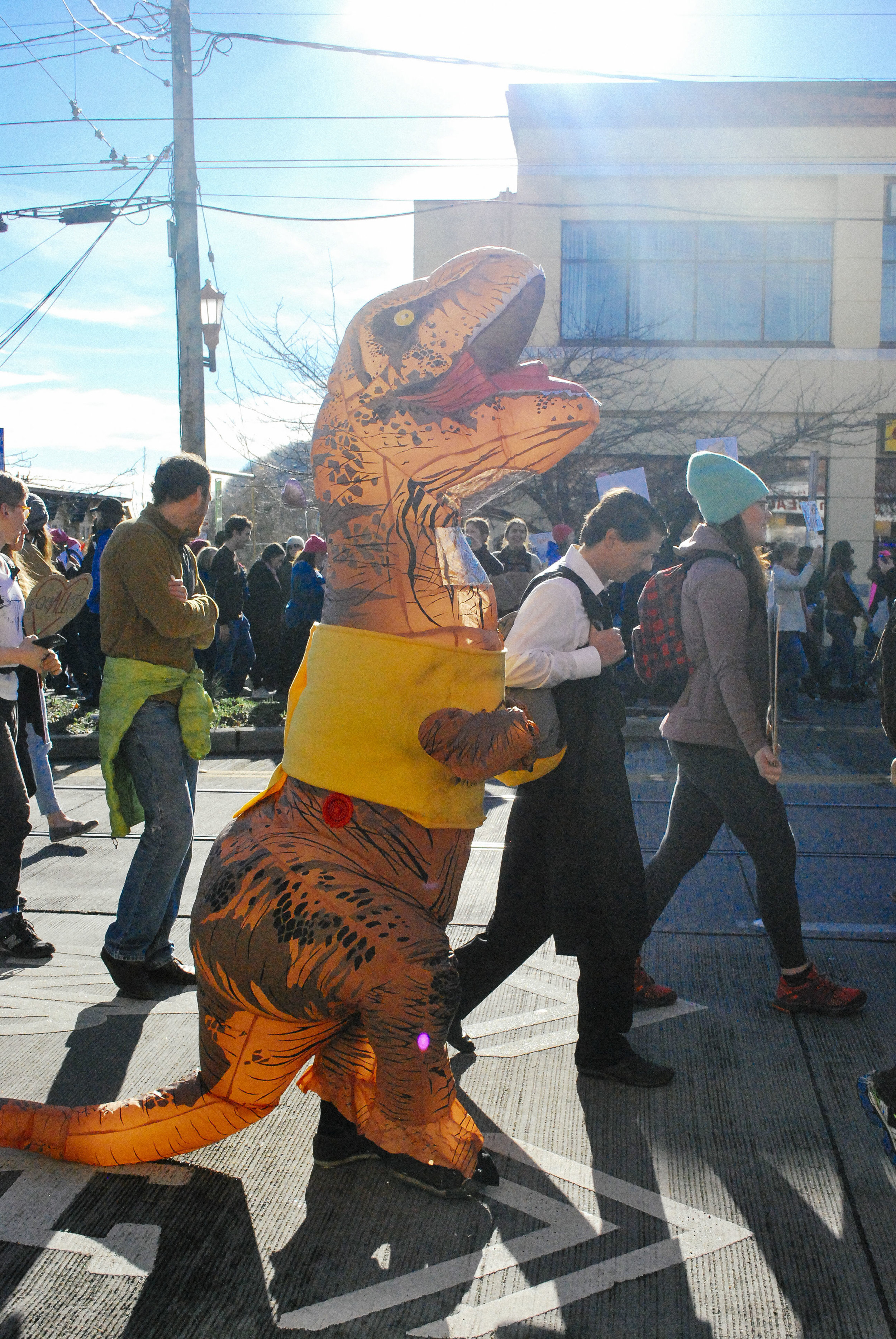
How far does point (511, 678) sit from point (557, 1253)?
1413 millimetres

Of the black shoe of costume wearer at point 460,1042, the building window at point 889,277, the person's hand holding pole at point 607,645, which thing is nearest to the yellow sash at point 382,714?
the person's hand holding pole at point 607,645

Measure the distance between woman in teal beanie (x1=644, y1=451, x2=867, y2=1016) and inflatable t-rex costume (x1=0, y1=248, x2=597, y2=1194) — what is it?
1.36 m

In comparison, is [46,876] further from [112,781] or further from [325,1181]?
[325,1181]

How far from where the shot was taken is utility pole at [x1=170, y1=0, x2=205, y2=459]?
36.5ft

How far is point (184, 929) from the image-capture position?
4.44 metres

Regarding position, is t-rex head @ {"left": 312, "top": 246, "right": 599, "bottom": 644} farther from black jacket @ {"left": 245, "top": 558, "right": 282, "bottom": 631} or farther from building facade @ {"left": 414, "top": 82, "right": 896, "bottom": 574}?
building facade @ {"left": 414, "top": 82, "right": 896, "bottom": 574}

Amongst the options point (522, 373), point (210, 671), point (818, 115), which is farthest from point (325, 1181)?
point (818, 115)

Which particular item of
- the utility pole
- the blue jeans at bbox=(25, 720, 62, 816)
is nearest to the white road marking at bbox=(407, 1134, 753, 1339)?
the blue jeans at bbox=(25, 720, 62, 816)

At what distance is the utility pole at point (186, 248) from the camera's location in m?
11.1

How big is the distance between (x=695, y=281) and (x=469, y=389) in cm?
1642

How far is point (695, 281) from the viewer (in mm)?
17109

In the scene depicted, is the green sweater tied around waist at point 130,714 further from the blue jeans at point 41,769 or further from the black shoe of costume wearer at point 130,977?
the blue jeans at point 41,769

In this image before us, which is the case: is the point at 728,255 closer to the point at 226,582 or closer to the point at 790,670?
the point at 790,670

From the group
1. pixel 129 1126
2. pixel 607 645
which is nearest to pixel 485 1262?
pixel 129 1126
